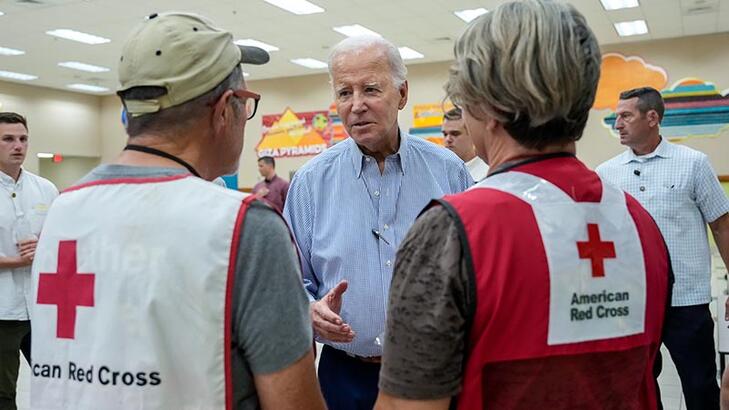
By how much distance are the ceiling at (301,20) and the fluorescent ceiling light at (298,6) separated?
0.47 feet

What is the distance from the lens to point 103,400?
1.12 metres

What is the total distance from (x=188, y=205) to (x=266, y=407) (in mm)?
364

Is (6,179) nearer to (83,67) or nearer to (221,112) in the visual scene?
(221,112)

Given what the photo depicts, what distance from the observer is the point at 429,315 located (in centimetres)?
101

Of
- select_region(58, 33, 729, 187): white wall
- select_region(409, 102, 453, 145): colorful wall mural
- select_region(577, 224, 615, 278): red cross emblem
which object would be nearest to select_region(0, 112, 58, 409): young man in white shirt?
select_region(577, 224, 615, 278): red cross emblem

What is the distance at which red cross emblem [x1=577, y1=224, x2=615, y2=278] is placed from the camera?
109cm

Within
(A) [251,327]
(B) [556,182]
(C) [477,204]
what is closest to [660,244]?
(B) [556,182]

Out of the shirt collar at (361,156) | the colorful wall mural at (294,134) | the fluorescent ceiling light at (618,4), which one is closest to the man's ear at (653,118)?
the shirt collar at (361,156)

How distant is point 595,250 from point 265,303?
0.55 m

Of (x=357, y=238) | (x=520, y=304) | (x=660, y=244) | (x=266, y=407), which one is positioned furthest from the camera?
(x=357, y=238)

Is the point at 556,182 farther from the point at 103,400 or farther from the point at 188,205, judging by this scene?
the point at 103,400

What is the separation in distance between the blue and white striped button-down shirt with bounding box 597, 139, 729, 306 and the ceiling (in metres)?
6.28

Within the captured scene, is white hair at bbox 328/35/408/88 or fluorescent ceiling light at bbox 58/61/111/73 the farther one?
fluorescent ceiling light at bbox 58/61/111/73

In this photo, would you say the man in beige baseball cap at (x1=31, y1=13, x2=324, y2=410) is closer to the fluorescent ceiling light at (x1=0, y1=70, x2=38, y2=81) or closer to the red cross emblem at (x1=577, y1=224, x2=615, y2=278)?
the red cross emblem at (x1=577, y1=224, x2=615, y2=278)
